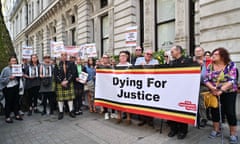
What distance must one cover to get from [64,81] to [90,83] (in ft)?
3.21

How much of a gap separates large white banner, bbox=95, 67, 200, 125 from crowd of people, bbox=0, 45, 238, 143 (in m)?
0.32

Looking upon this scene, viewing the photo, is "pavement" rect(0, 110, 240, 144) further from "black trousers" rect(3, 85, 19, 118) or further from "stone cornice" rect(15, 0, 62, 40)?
"stone cornice" rect(15, 0, 62, 40)

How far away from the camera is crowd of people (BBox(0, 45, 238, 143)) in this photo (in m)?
4.01

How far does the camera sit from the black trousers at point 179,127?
14.2ft

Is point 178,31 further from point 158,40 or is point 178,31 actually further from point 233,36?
point 233,36

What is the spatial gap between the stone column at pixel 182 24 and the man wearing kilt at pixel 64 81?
14.4 ft

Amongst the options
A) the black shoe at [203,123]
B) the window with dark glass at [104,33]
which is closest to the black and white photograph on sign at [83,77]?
the black shoe at [203,123]

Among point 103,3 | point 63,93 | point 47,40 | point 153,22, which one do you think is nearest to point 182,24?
point 153,22

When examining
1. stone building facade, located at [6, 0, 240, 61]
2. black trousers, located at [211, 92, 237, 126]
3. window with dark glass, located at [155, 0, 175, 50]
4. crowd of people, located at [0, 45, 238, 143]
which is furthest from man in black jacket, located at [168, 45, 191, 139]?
window with dark glass, located at [155, 0, 175, 50]

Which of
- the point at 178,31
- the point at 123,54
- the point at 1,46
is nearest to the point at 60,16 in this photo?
the point at 1,46

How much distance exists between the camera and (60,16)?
20.5 meters

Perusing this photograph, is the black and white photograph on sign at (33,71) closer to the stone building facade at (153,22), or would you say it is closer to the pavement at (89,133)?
the pavement at (89,133)

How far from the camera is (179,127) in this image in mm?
4402

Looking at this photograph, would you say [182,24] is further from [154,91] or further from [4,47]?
[4,47]
